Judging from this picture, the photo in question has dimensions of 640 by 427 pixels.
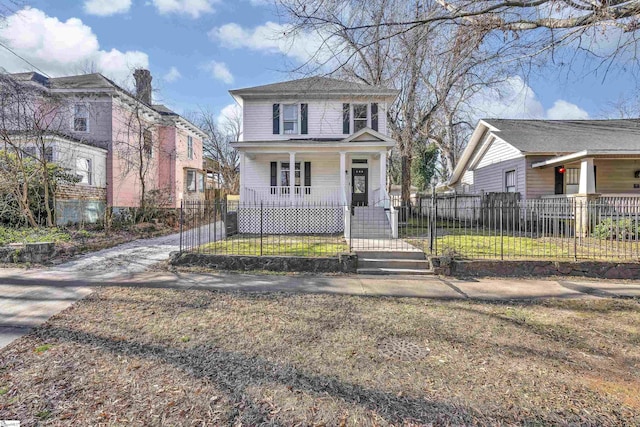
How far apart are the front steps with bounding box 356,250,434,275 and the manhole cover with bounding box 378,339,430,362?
390 centimetres

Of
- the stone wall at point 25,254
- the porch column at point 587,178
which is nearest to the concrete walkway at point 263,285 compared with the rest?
the stone wall at point 25,254

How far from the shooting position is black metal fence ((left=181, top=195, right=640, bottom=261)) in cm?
873

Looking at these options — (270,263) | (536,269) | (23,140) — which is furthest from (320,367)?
(23,140)

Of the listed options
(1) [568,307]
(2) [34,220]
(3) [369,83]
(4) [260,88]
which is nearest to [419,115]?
(3) [369,83]

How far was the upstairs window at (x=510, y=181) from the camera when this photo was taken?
52.1 ft

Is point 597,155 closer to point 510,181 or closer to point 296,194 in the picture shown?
point 510,181

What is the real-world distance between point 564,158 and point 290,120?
38.3 ft

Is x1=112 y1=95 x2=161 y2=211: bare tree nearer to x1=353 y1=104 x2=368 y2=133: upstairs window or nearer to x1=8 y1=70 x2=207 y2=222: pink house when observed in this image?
x1=8 y1=70 x2=207 y2=222: pink house

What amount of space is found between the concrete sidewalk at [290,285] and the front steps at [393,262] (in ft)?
1.30

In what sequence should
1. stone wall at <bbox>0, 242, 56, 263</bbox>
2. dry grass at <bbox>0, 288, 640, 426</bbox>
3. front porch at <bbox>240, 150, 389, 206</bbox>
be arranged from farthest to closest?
front porch at <bbox>240, 150, 389, 206</bbox>
stone wall at <bbox>0, 242, 56, 263</bbox>
dry grass at <bbox>0, 288, 640, 426</bbox>

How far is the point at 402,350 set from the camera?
3709 millimetres

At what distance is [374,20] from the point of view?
237 inches

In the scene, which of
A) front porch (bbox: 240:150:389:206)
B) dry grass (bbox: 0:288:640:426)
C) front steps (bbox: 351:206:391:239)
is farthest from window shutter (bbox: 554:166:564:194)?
dry grass (bbox: 0:288:640:426)

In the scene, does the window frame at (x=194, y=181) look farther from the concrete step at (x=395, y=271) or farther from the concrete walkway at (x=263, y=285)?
the concrete step at (x=395, y=271)
